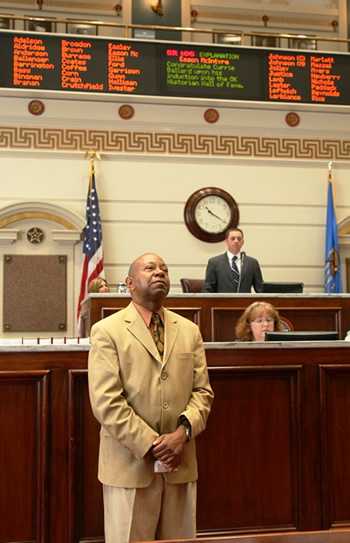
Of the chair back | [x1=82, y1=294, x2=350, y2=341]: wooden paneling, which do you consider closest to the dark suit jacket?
[x1=82, y1=294, x2=350, y2=341]: wooden paneling

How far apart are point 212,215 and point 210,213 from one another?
38mm

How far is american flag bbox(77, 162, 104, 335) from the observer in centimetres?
813

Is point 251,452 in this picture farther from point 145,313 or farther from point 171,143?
point 171,143

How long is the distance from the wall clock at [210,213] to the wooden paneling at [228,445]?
550 centimetres

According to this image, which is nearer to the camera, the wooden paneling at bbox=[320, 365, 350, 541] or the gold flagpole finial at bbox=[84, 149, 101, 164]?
the wooden paneling at bbox=[320, 365, 350, 541]

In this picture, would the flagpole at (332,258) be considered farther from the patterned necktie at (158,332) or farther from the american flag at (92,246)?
the patterned necktie at (158,332)

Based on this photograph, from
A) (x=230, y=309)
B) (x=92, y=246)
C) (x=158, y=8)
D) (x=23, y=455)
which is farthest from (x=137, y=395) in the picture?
(x=158, y=8)

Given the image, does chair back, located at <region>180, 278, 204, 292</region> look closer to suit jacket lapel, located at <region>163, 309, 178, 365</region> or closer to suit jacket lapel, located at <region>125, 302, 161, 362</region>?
suit jacket lapel, located at <region>163, 309, 178, 365</region>

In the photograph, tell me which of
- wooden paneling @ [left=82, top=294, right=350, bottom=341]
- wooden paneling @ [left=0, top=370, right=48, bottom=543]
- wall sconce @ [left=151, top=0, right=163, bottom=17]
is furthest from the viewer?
wall sconce @ [left=151, top=0, right=163, bottom=17]

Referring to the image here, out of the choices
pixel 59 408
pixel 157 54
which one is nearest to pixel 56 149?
pixel 157 54

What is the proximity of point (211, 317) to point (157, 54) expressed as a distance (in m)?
3.89

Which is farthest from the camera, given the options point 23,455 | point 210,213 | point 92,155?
point 210,213

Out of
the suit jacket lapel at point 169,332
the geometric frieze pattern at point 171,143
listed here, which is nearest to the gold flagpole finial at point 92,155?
the geometric frieze pattern at point 171,143

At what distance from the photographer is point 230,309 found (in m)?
5.94
